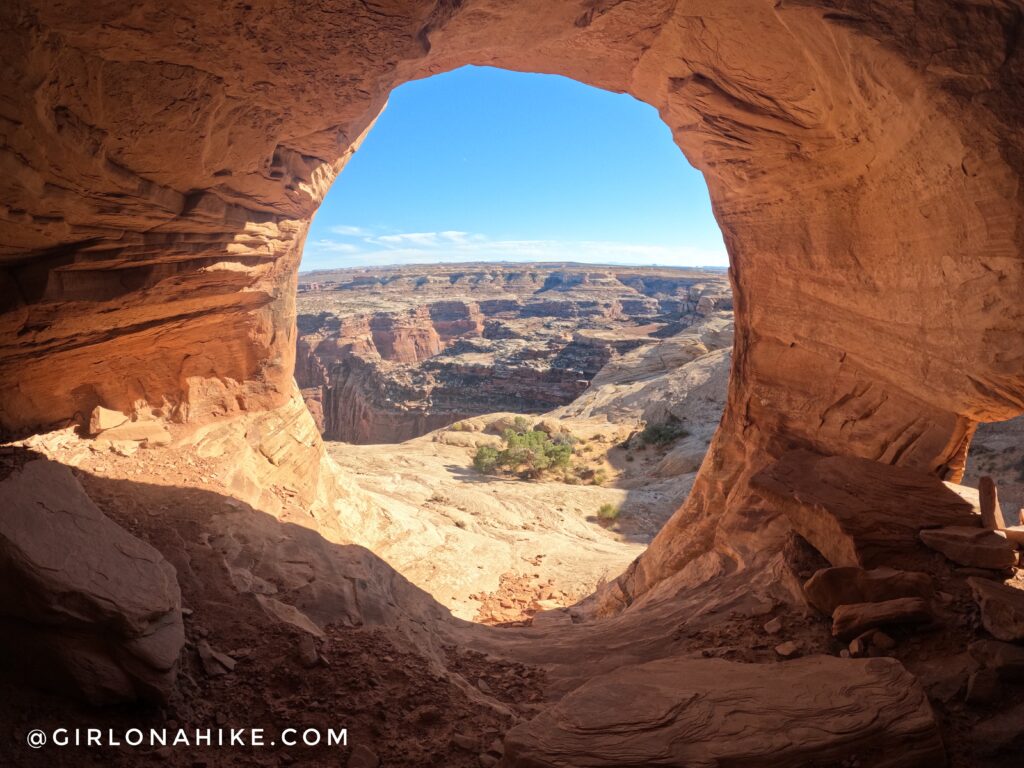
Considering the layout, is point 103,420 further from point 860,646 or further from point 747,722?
point 860,646

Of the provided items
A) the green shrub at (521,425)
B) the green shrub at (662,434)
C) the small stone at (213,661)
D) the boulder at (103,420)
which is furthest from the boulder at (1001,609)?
the green shrub at (521,425)

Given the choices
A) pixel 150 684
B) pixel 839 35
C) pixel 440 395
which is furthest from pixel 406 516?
pixel 440 395

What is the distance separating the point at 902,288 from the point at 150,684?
6676mm

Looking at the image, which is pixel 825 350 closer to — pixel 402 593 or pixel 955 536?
pixel 955 536

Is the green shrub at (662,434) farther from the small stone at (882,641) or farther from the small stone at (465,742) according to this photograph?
the small stone at (465,742)

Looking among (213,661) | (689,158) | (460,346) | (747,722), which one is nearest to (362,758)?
(213,661)

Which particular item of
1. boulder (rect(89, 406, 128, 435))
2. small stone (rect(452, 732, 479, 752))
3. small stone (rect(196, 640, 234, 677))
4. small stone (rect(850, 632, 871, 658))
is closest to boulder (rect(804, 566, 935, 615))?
small stone (rect(850, 632, 871, 658))

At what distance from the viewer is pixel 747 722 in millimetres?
3049

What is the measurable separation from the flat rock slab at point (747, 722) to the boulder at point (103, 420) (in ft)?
23.2

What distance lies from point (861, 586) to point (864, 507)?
3.04 ft

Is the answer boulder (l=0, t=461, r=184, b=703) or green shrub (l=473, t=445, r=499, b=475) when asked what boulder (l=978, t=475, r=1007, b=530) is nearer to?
boulder (l=0, t=461, r=184, b=703)

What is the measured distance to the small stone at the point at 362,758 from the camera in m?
3.21

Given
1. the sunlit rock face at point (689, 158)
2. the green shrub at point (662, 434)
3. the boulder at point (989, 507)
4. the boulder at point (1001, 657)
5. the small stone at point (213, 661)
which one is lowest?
the green shrub at point (662, 434)

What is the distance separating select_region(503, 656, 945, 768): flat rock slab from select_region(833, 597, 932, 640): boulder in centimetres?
51
